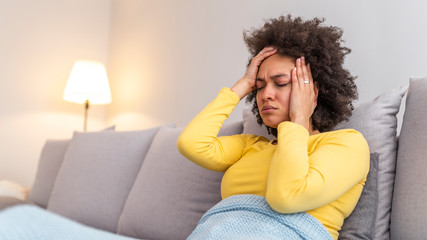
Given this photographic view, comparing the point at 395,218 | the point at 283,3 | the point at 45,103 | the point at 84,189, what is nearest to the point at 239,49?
the point at 283,3

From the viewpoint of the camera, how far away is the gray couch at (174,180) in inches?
46.8

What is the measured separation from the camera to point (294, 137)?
114 centimetres

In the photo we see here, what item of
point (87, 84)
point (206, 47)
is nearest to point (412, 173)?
point (206, 47)

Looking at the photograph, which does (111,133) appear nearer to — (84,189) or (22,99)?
(84,189)

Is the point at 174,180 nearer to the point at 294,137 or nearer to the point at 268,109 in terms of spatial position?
the point at 268,109

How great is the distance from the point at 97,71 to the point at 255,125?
228 centimetres

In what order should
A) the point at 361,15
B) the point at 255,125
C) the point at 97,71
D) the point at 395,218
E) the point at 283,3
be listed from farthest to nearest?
the point at 97,71
the point at 283,3
the point at 361,15
the point at 255,125
the point at 395,218

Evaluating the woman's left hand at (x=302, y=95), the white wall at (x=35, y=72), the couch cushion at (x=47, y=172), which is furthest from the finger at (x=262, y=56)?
the white wall at (x=35, y=72)

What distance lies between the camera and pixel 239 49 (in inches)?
97.5

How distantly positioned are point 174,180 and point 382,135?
862 millimetres

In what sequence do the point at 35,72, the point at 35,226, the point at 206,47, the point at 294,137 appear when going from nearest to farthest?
the point at 35,226
the point at 294,137
the point at 206,47
the point at 35,72

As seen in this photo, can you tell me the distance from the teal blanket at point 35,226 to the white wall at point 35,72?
333 cm

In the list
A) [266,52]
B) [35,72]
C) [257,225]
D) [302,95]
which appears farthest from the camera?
[35,72]

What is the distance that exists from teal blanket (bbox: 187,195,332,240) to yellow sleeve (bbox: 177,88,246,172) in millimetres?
287
